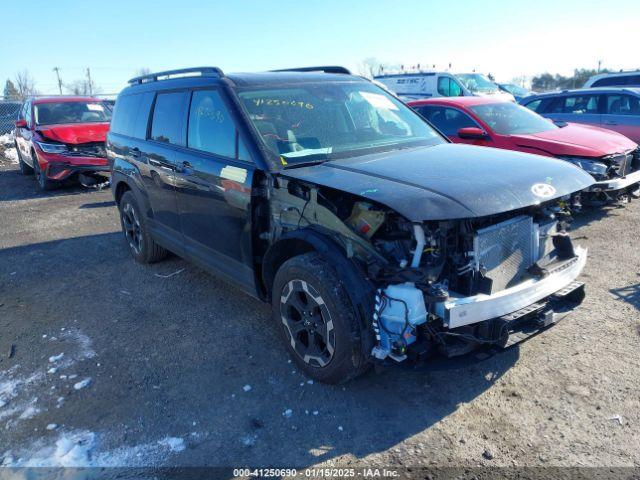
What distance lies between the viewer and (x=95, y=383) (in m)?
3.49

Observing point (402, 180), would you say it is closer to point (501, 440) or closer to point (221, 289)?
point (501, 440)

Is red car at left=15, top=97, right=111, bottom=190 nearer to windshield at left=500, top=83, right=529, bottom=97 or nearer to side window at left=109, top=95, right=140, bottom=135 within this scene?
side window at left=109, top=95, right=140, bottom=135

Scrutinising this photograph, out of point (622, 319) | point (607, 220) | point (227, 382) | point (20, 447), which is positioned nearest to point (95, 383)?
point (20, 447)

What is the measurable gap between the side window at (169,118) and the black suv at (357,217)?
21mm

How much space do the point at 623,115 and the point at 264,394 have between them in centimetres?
960

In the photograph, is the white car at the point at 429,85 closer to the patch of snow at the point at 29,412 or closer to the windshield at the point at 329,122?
the windshield at the point at 329,122

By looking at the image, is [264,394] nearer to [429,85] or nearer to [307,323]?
[307,323]

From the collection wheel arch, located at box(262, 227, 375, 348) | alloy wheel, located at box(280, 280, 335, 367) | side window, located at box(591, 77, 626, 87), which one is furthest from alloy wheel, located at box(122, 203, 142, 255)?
side window, located at box(591, 77, 626, 87)

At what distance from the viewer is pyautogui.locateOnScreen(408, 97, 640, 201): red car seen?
6.45 meters

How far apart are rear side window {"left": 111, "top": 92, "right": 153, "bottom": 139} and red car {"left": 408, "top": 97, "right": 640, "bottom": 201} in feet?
13.2

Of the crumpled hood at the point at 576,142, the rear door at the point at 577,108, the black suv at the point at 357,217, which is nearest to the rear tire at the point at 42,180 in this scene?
the black suv at the point at 357,217

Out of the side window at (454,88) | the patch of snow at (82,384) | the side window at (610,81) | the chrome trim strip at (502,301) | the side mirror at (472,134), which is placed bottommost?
the patch of snow at (82,384)

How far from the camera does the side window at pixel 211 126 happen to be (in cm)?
375

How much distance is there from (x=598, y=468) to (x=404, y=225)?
5.31 feet
